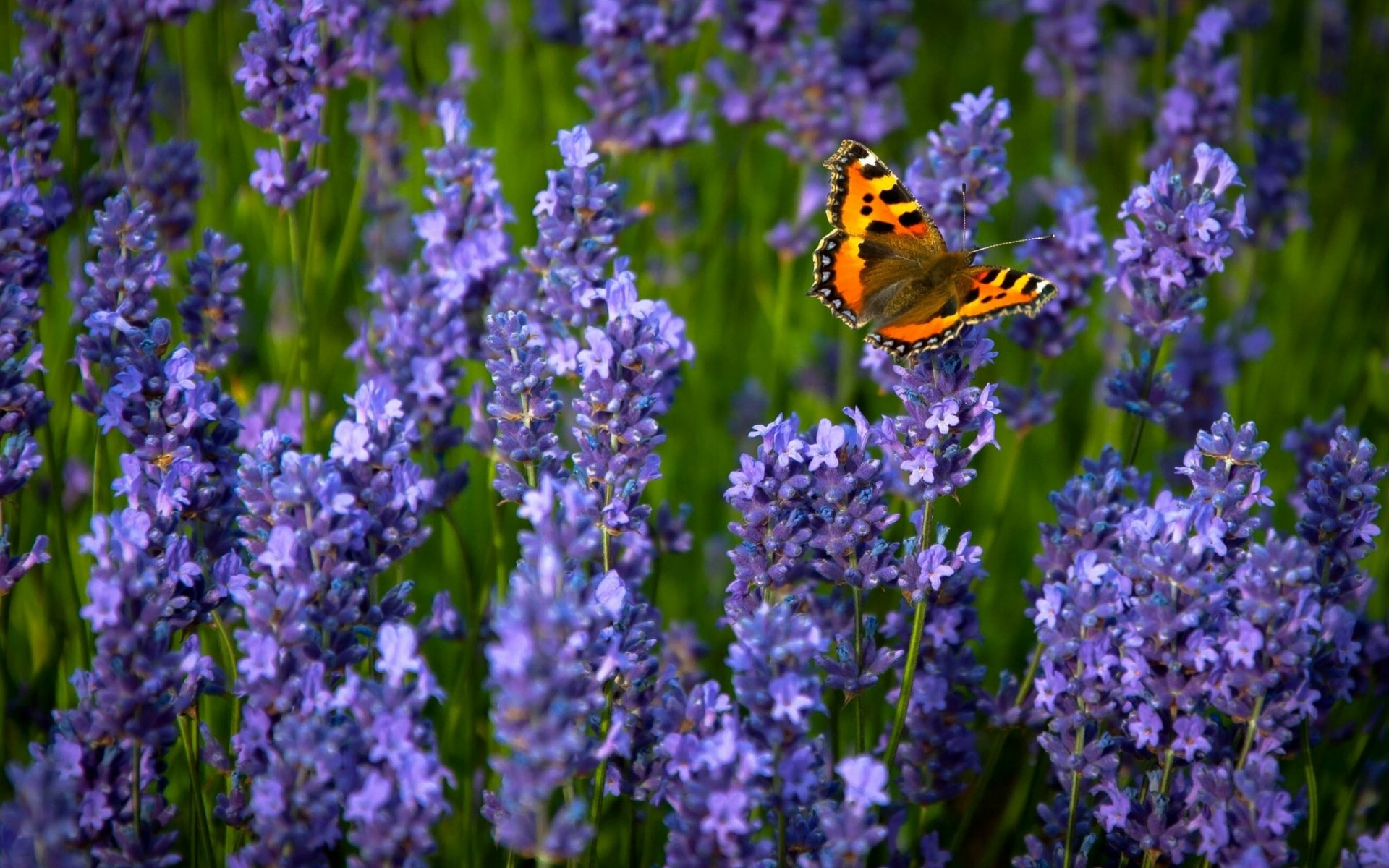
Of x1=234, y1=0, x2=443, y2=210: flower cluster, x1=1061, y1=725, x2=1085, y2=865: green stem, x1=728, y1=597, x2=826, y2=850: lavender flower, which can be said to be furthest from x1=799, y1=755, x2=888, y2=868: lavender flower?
x1=234, y1=0, x2=443, y2=210: flower cluster

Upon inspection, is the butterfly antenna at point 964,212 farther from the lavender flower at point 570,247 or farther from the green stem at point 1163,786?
the green stem at point 1163,786

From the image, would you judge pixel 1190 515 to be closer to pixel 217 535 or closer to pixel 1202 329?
pixel 217 535

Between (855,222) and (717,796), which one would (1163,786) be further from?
(855,222)

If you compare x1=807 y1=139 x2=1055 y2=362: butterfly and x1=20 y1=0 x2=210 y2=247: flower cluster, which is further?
x1=20 y1=0 x2=210 y2=247: flower cluster

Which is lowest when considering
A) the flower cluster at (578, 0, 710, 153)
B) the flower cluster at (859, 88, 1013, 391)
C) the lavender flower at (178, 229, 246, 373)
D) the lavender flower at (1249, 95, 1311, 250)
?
the lavender flower at (178, 229, 246, 373)

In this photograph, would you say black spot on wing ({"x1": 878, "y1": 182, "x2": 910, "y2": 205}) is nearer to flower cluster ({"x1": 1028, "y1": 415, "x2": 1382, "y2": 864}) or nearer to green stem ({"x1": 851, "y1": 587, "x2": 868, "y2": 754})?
flower cluster ({"x1": 1028, "y1": 415, "x2": 1382, "y2": 864})


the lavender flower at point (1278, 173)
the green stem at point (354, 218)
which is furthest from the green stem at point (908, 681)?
the lavender flower at point (1278, 173)

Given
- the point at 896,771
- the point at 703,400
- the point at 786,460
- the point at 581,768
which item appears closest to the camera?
the point at 581,768

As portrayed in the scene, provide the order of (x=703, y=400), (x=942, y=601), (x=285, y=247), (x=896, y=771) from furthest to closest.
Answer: (x=703, y=400) < (x=285, y=247) < (x=896, y=771) < (x=942, y=601)

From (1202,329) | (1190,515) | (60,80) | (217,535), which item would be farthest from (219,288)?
(1202,329)
